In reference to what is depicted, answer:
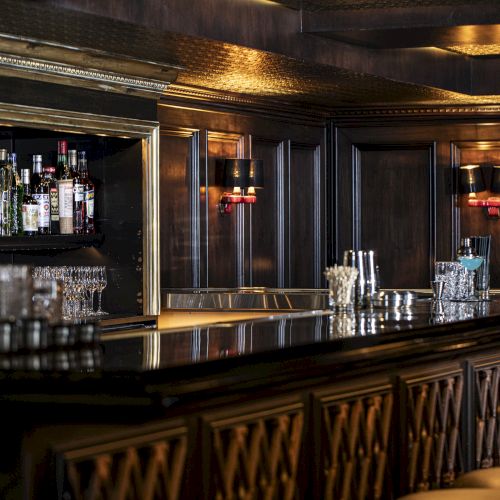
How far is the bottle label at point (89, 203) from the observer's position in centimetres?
600

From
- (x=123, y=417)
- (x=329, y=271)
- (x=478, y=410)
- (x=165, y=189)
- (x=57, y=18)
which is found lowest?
(x=478, y=410)

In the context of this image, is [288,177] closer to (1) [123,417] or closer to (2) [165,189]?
(2) [165,189]

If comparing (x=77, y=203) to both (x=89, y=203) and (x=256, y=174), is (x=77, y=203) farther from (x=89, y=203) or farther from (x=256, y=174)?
(x=256, y=174)

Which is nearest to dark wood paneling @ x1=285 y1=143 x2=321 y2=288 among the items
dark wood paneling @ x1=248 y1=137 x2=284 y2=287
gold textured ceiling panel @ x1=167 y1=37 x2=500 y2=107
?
dark wood paneling @ x1=248 y1=137 x2=284 y2=287

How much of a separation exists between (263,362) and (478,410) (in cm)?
137

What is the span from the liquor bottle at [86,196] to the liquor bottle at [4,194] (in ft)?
1.61

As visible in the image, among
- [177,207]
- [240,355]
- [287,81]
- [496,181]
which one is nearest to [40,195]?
[177,207]

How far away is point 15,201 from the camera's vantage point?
18.5 feet

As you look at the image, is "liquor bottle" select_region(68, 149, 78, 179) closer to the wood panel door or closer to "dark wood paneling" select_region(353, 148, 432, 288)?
the wood panel door

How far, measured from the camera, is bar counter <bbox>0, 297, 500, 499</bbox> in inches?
91.4

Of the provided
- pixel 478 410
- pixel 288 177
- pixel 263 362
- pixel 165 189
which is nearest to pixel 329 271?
pixel 478 410

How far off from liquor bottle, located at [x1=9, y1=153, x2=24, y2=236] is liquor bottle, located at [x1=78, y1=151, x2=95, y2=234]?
0.38 meters

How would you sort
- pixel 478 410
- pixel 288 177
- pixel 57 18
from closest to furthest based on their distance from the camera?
pixel 478 410
pixel 57 18
pixel 288 177

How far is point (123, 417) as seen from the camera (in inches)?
92.0
